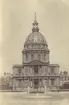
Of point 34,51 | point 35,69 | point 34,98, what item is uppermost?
point 34,51

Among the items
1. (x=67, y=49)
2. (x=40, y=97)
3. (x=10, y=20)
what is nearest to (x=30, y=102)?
(x=40, y=97)

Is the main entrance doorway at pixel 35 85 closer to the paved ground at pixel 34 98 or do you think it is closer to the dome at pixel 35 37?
the paved ground at pixel 34 98

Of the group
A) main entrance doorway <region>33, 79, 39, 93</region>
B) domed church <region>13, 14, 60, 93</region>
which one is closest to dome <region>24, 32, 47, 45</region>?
domed church <region>13, 14, 60, 93</region>

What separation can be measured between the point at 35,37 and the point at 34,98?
341 mm

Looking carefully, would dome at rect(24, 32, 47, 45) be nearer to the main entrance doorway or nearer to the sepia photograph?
the sepia photograph

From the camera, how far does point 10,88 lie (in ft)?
3.50

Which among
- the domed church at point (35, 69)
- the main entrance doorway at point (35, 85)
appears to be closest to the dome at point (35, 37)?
the domed church at point (35, 69)

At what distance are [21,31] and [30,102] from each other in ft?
1.29

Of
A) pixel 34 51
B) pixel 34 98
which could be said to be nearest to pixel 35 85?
pixel 34 98

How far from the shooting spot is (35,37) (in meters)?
1.12

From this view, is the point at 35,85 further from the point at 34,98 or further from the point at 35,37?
the point at 35,37

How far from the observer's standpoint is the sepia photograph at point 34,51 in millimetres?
1061

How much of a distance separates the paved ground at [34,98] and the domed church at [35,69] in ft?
0.09

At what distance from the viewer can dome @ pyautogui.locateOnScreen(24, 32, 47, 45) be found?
3.58 feet
